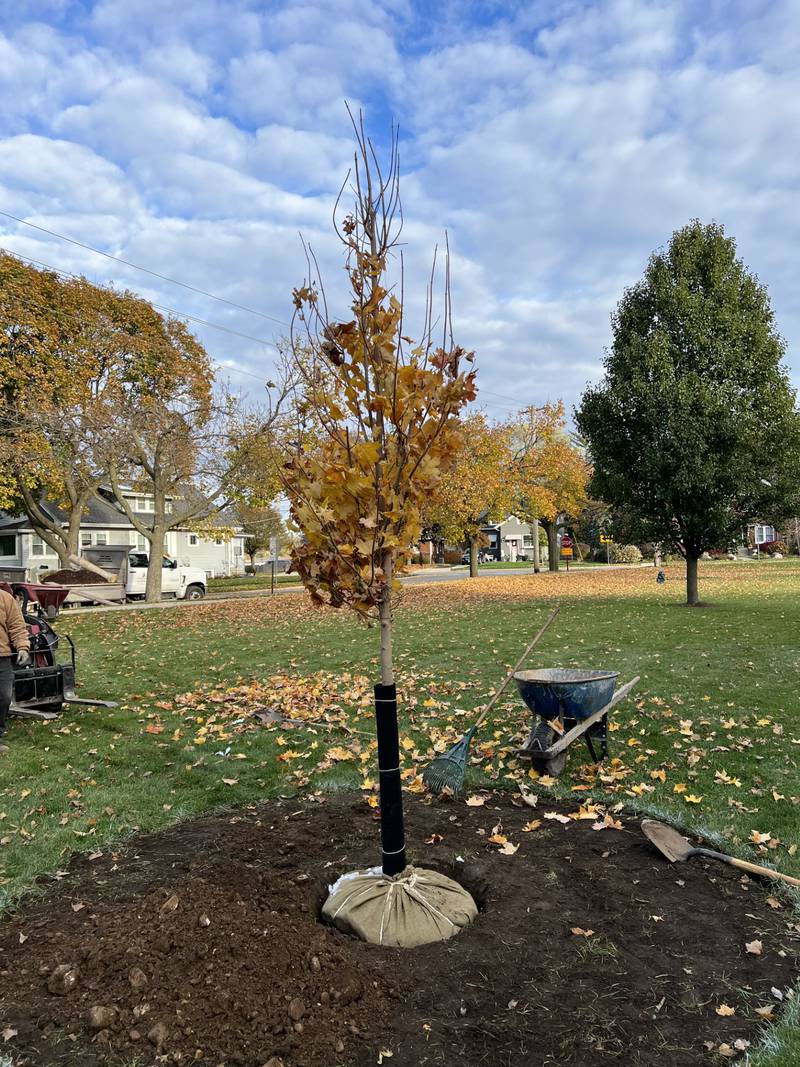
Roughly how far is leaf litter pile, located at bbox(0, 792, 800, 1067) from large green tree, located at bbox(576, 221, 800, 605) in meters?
15.3

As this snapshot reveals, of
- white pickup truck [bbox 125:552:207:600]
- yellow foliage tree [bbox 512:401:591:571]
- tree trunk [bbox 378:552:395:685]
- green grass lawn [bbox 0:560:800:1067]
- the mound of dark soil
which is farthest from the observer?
yellow foliage tree [bbox 512:401:591:571]

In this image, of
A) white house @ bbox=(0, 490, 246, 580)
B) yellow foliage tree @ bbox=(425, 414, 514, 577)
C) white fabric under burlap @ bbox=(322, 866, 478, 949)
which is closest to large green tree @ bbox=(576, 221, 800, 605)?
yellow foliage tree @ bbox=(425, 414, 514, 577)

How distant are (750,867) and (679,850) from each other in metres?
0.39

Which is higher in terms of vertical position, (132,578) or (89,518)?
(89,518)

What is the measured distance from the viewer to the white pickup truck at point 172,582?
92.8ft

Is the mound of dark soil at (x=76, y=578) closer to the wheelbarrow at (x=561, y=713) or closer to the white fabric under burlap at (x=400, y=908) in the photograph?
the wheelbarrow at (x=561, y=713)

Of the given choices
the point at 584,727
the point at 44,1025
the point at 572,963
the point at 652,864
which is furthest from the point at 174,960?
the point at 584,727

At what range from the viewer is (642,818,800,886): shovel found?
13.0 ft

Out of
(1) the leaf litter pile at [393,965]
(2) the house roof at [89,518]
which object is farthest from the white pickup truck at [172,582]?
(1) the leaf litter pile at [393,965]

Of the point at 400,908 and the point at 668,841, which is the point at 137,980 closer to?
the point at 400,908

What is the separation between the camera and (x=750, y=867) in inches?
156

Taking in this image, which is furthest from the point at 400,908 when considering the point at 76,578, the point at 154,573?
the point at 76,578

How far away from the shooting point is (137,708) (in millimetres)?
8758

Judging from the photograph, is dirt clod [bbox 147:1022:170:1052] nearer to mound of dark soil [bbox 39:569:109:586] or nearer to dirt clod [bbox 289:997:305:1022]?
dirt clod [bbox 289:997:305:1022]
